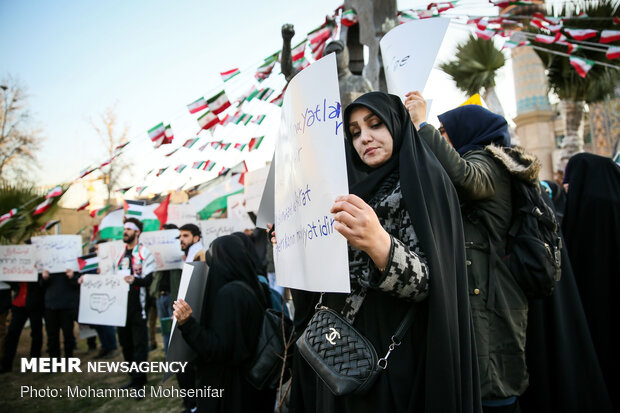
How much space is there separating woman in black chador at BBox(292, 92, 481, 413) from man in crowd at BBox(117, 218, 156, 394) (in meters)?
A: 4.16

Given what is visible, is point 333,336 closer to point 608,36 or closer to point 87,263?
point 608,36

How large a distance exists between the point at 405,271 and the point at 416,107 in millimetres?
1084

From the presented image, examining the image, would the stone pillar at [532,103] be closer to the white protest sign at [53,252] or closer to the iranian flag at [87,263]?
the iranian flag at [87,263]

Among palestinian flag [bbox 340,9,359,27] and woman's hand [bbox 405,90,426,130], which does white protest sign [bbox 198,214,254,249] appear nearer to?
Result: palestinian flag [bbox 340,9,359,27]

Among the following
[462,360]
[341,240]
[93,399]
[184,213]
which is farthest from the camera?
[184,213]

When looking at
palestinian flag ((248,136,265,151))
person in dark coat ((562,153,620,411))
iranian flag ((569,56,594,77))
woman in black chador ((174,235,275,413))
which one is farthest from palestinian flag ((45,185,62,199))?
iranian flag ((569,56,594,77))

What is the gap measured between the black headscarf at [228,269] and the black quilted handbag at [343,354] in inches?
58.5

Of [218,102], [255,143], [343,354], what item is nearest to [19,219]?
[255,143]

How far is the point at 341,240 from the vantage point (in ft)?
4.02

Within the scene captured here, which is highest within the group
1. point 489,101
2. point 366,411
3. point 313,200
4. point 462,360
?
point 489,101

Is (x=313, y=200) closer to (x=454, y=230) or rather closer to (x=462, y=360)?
(x=454, y=230)

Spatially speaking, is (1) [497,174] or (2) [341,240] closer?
(2) [341,240]

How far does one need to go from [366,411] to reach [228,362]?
Answer: 1.53 meters

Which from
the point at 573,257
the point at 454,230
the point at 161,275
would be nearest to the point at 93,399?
the point at 161,275
